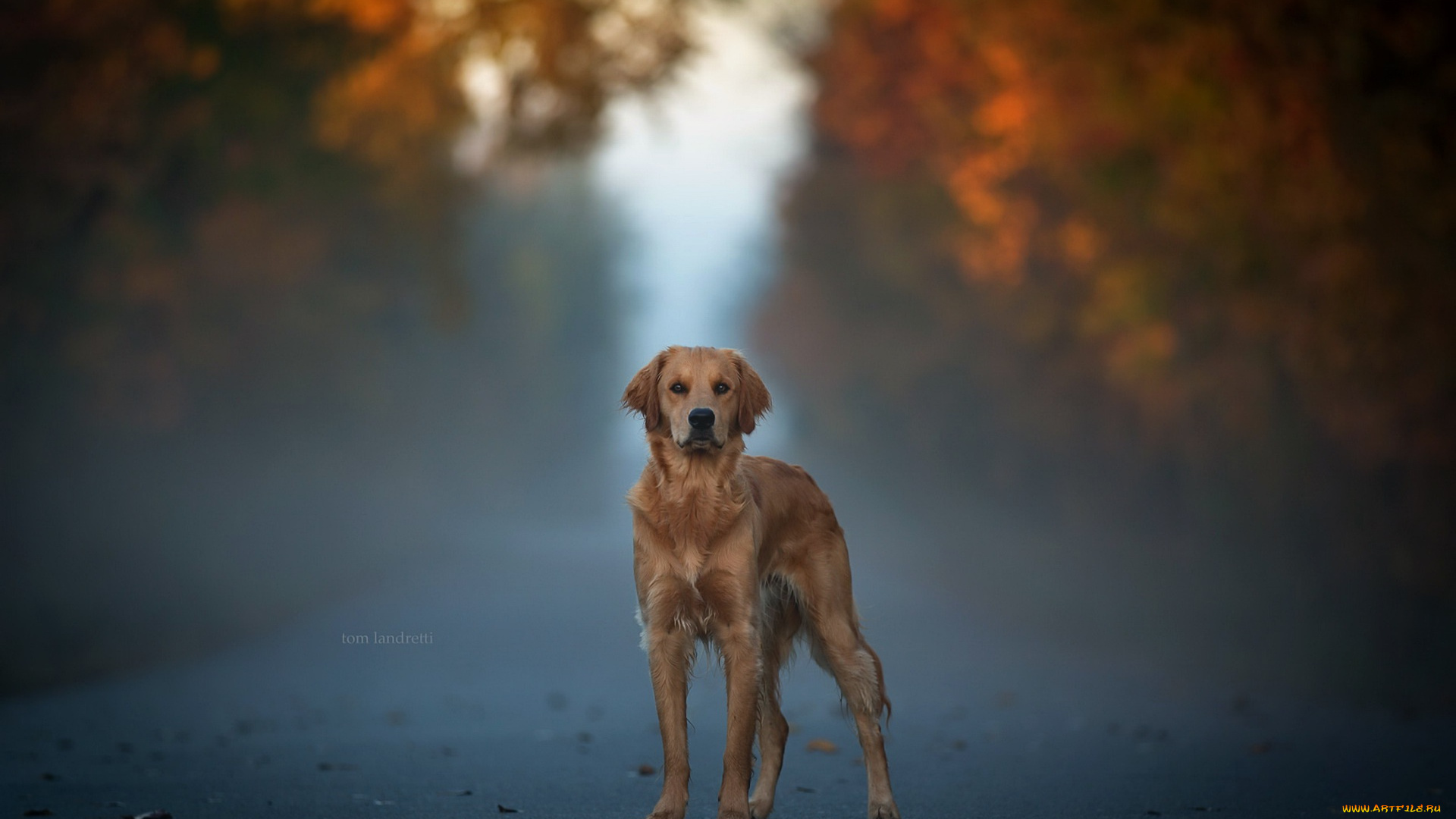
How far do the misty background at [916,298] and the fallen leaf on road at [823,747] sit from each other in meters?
4.46

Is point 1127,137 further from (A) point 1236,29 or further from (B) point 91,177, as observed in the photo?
(B) point 91,177

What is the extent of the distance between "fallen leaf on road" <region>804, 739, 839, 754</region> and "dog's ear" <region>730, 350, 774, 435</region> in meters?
Answer: 4.06

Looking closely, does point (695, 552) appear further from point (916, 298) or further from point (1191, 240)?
point (916, 298)

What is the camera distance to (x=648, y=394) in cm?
693

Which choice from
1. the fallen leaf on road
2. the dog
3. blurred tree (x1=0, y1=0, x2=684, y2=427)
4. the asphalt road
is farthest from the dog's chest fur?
blurred tree (x1=0, y1=0, x2=684, y2=427)

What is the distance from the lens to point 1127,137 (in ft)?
59.9

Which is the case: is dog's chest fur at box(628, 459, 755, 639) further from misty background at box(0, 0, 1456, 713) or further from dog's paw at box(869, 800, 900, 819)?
misty background at box(0, 0, 1456, 713)

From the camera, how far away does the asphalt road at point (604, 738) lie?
805 centimetres

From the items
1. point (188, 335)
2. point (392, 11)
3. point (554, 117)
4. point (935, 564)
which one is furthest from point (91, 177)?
point (935, 564)

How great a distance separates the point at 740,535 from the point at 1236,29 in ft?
35.1

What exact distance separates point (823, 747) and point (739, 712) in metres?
4.12

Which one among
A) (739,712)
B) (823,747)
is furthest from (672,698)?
(823,747)

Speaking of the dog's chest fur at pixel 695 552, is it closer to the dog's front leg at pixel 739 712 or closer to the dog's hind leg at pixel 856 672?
the dog's front leg at pixel 739 712

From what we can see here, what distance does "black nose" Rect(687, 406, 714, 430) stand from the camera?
6.69 metres
